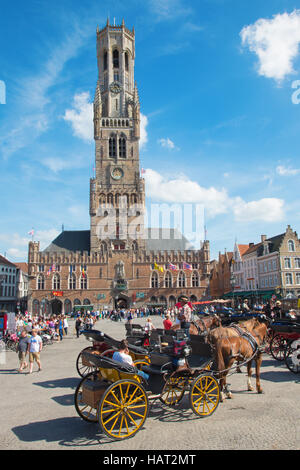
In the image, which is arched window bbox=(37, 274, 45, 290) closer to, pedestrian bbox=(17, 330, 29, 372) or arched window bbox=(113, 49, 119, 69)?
arched window bbox=(113, 49, 119, 69)

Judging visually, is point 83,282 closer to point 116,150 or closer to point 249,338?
point 116,150

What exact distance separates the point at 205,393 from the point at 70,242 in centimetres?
4904

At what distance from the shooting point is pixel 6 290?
6431 centimetres

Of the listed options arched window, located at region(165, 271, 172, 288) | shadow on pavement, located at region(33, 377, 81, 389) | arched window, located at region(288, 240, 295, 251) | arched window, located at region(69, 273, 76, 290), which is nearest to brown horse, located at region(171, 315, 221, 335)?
shadow on pavement, located at region(33, 377, 81, 389)

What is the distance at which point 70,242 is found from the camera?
53.3 metres

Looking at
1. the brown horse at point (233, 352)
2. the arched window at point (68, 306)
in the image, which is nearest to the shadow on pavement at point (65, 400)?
the brown horse at point (233, 352)

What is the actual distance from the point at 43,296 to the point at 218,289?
30234 mm

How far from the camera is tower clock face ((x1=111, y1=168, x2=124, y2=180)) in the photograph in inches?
2103

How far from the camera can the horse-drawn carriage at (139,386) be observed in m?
5.41

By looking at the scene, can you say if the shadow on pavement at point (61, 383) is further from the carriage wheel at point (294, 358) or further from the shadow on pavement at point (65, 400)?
the carriage wheel at point (294, 358)

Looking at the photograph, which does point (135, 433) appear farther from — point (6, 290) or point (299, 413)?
point (6, 290)

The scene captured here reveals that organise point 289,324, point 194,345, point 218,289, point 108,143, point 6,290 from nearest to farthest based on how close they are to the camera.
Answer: point 194,345 < point 289,324 < point 108,143 < point 218,289 < point 6,290

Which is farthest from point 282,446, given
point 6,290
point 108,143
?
point 6,290

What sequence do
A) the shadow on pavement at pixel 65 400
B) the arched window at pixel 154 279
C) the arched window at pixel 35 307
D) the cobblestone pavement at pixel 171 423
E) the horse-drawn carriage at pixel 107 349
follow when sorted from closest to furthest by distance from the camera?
the cobblestone pavement at pixel 171 423, the shadow on pavement at pixel 65 400, the horse-drawn carriage at pixel 107 349, the arched window at pixel 35 307, the arched window at pixel 154 279
